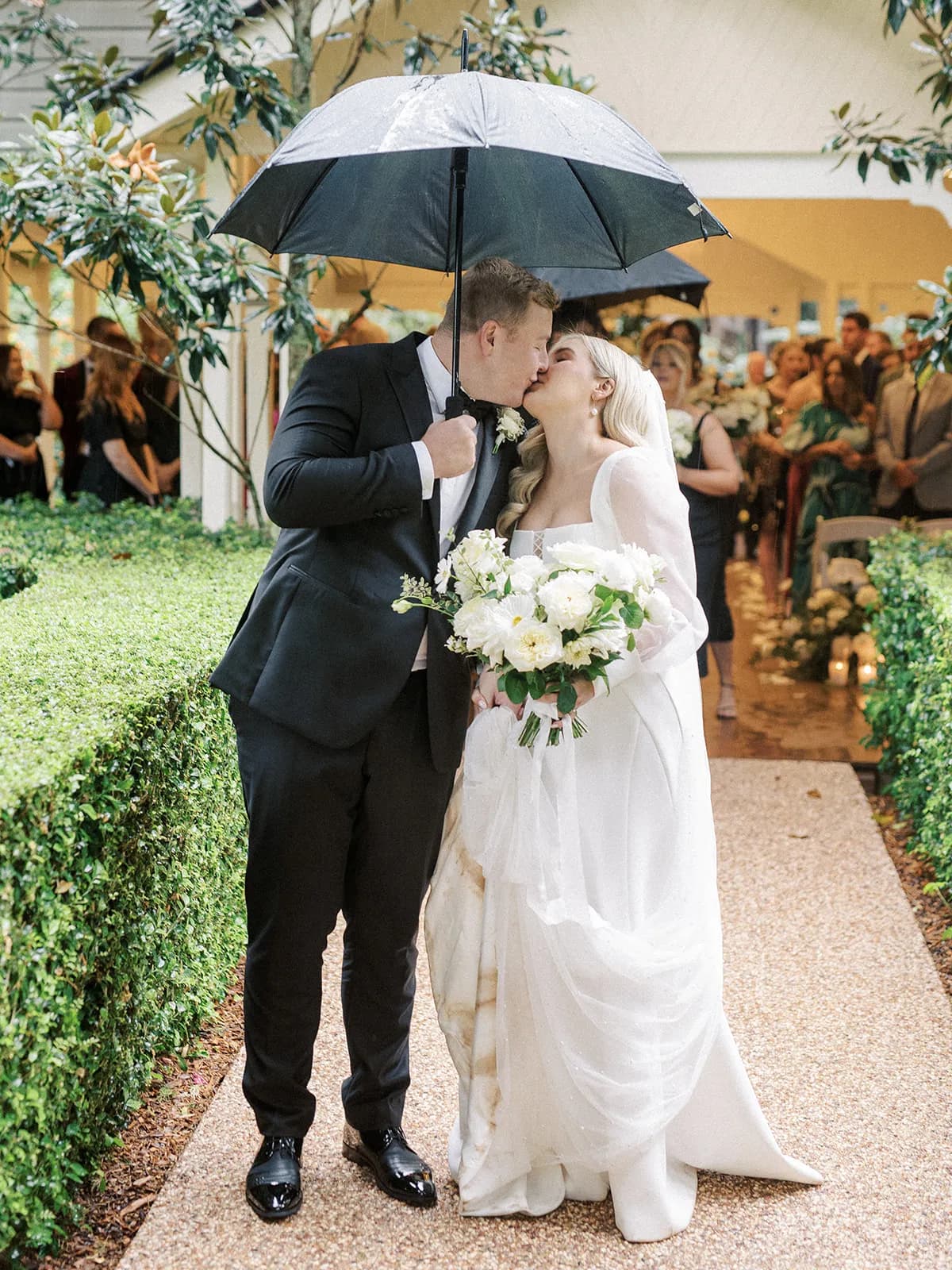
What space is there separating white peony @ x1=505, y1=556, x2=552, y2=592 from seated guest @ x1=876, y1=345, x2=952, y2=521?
8.09 m

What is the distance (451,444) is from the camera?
2.92m

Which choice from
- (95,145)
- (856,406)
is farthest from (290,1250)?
(856,406)

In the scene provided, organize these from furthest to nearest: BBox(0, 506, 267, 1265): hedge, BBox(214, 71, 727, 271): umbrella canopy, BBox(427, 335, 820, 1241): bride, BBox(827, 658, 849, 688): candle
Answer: BBox(827, 658, 849, 688): candle
BBox(214, 71, 727, 271): umbrella canopy
BBox(427, 335, 820, 1241): bride
BBox(0, 506, 267, 1265): hedge

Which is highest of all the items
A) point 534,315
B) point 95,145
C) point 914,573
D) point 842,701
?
point 95,145

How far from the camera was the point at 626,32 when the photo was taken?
7.97 m

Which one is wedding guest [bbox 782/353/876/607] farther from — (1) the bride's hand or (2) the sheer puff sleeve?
(1) the bride's hand

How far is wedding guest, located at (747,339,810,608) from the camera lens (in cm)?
1177

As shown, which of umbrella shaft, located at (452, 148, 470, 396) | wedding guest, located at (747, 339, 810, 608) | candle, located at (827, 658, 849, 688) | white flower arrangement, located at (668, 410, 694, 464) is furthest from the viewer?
wedding guest, located at (747, 339, 810, 608)

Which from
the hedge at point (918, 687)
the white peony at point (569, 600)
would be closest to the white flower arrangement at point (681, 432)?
the hedge at point (918, 687)

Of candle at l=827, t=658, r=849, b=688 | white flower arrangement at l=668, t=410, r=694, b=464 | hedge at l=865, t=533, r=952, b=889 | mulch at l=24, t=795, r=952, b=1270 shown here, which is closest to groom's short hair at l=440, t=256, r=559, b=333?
mulch at l=24, t=795, r=952, b=1270

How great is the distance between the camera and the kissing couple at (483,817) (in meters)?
3.02

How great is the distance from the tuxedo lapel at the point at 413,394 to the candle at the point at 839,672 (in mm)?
Answer: 7589

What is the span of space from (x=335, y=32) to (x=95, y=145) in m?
2.27

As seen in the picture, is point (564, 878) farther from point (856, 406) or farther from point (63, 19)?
point (856, 406)
